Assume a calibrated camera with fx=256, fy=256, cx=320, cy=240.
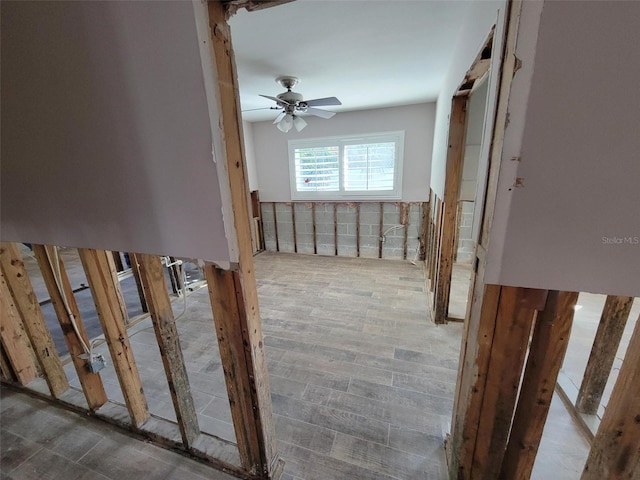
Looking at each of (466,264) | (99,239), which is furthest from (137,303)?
(466,264)

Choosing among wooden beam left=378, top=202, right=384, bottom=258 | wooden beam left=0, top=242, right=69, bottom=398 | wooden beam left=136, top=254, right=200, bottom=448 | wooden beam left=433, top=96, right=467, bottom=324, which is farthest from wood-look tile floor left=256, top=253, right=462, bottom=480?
wooden beam left=0, top=242, right=69, bottom=398

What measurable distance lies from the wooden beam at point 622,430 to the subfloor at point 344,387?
25.1 inches

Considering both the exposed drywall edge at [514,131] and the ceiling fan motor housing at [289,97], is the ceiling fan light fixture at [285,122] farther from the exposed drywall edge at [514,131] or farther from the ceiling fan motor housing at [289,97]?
the exposed drywall edge at [514,131]

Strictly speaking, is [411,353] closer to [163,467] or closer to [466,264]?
[163,467]

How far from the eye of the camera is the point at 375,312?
2.94 metres

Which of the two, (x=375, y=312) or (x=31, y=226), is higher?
(x=31, y=226)

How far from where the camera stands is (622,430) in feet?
2.73

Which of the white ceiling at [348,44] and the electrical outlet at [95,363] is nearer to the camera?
the electrical outlet at [95,363]

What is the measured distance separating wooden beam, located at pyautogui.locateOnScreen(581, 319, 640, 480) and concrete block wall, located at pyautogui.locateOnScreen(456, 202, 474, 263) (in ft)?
12.5

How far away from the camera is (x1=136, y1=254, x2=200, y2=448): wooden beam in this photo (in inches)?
45.4

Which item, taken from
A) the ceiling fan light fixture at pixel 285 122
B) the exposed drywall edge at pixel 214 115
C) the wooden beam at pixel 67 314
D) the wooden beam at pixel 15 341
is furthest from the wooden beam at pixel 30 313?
the ceiling fan light fixture at pixel 285 122

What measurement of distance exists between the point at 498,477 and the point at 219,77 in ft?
6.30

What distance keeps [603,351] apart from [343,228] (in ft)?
12.4

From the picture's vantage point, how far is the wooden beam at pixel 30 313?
159 cm
